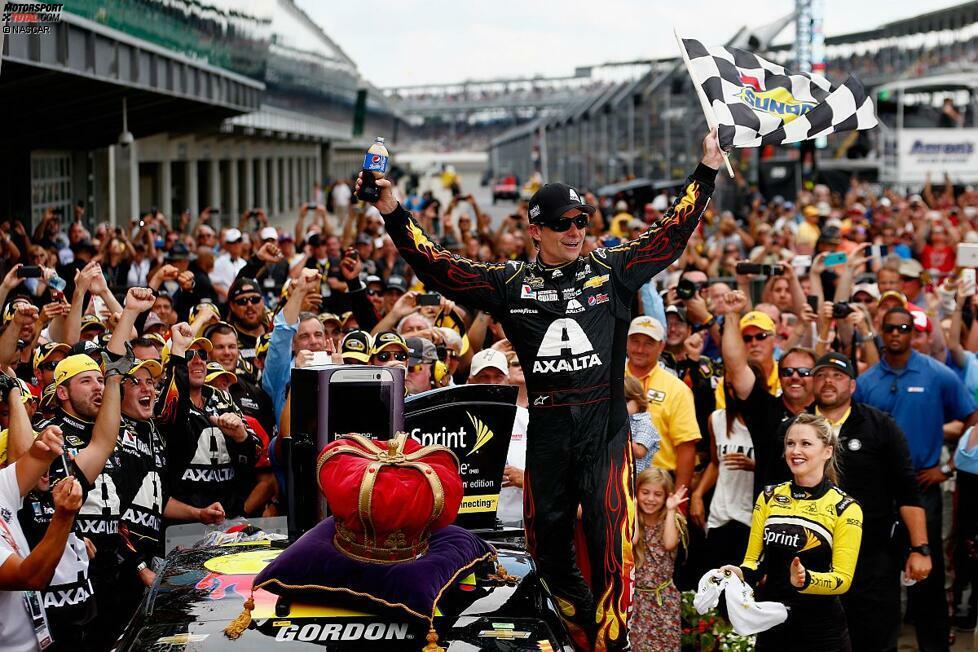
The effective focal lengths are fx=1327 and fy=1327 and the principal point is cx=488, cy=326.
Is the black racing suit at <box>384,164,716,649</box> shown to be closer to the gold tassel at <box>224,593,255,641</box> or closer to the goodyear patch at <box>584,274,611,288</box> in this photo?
Answer: the goodyear patch at <box>584,274,611,288</box>

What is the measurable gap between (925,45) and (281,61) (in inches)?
1488

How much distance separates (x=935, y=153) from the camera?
32.3 m

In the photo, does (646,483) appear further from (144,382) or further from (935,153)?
(935,153)

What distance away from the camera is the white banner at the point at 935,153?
3203 cm

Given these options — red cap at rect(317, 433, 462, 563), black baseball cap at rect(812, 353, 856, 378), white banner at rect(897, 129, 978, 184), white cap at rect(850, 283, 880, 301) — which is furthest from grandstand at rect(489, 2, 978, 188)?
red cap at rect(317, 433, 462, 563)

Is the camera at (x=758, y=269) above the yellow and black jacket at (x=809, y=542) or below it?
above

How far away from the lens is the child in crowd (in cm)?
750

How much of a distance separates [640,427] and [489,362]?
94 centimetres

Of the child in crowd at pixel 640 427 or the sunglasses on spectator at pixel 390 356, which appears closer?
the sunglasses on spectator at pixel 390 356

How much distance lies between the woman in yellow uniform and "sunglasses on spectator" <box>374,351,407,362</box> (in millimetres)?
2144

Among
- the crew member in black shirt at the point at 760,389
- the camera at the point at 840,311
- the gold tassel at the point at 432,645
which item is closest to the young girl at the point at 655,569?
the crew member in black shirt at the point at 760,389

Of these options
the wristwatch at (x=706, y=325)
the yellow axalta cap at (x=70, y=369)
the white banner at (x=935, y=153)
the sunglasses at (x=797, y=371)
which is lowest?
the sunglasses at (x=797, y=371)

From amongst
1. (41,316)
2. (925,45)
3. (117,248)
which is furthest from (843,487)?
(925,45)

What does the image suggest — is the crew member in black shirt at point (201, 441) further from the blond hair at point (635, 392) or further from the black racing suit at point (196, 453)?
the blond hair at point (635, 392)
